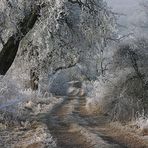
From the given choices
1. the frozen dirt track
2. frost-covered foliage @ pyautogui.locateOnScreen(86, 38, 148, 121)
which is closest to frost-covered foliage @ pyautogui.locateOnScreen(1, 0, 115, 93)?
frost-covered foliage @ pyautogui.locateOnScreen(86, 38, 148, 121)

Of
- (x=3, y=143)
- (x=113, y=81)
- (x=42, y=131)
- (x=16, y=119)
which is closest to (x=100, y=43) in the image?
(x=113, y=81)

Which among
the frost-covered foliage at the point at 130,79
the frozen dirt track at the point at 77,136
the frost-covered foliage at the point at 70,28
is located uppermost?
the frost-covered foliage at the point at 70,28

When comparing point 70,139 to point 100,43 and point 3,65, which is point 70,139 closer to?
point 3,65

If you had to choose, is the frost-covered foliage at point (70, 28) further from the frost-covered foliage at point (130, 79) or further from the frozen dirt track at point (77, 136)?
the frozen dirt track at point (77, 136)

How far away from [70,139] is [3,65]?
5486mm

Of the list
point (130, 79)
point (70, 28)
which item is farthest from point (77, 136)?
point (70, 28)

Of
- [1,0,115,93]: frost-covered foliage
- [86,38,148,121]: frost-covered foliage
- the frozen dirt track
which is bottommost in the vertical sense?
the frozen dirt track

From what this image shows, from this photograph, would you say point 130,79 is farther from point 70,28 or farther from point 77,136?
point 77,136

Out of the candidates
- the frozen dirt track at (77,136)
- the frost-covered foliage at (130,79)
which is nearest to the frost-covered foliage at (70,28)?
the frost-covered foliage at (130,79)

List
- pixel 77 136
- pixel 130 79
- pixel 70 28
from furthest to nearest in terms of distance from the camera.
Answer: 1. pixel 70 28
2. pixel 130 79
3. pixel 77 136

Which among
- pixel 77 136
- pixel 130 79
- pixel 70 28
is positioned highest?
pixel 70 28

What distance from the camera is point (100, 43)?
21453 millimetres

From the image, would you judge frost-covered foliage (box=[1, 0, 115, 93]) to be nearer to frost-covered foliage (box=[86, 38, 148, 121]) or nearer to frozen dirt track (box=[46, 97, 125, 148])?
frost-covered foliage (box=[86, 38, 148, 121])

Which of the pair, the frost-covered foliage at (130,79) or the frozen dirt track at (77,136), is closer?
the frozen dirt track at (77,136)
